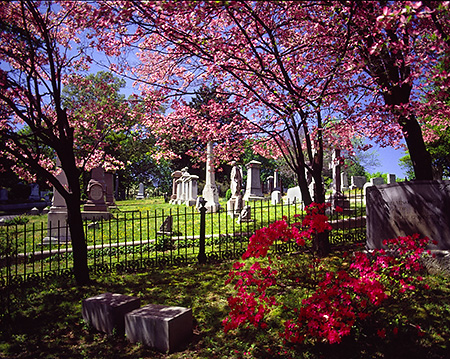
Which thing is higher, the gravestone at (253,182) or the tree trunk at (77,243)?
the gravestone at (253,182)

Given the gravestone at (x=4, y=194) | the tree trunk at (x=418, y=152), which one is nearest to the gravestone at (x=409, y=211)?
the tree trunk at (x=418, y=152)

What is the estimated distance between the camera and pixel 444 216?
5332mm

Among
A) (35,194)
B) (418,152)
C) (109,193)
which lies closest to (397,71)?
(418,152)

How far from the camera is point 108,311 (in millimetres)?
4176

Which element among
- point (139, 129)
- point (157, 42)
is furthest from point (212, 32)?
point (139, 129)

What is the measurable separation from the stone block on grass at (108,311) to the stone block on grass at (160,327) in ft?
0.78

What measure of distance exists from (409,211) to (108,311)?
5.75 metres

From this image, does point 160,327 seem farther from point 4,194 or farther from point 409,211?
point 4,194

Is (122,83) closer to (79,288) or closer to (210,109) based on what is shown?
(210,109)

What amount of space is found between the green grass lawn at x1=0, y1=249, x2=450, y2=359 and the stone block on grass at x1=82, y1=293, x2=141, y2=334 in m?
0.13

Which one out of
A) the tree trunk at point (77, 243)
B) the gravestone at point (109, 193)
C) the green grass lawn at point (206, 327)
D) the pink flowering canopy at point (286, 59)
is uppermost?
the pink flowering canopy at point (286, 59)

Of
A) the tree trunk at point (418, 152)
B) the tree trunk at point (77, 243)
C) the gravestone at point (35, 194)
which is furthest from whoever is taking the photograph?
the gravestone at point (35, 194)

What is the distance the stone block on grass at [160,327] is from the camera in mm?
3638

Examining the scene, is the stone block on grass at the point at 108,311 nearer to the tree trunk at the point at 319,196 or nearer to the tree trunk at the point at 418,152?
the tree trunk at the point at 319,196
